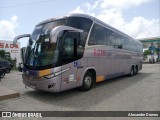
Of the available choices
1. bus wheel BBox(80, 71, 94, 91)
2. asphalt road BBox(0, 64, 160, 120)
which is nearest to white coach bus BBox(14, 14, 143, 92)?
bus wheel BBox(80, 71, 94, 91)

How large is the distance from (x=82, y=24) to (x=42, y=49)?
7.18 ft

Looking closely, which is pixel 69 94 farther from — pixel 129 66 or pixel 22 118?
pixel 129 66

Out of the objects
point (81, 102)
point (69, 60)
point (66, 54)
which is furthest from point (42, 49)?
point (81, 102)

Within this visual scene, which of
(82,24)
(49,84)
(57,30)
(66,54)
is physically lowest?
(49,84)

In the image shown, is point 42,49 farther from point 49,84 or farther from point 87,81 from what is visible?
point 87,81

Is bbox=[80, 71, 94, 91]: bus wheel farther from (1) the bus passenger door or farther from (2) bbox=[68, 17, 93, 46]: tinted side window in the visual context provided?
(2) bbox=[68, 17, 93, 46]: tinted side window

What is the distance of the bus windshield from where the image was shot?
6.08 meters

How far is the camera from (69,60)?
6.50 meters

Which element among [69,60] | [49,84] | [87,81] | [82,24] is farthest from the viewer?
[87,81]

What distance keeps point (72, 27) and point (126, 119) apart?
13.1ft

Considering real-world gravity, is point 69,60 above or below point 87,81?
above

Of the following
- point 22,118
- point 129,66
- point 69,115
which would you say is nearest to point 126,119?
point 69,115

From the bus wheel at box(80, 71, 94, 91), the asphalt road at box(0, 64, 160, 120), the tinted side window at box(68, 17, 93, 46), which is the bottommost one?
the asphalt road at box(0, 64, 160, 120)

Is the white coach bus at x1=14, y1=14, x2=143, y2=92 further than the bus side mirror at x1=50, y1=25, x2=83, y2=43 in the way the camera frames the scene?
Yes
